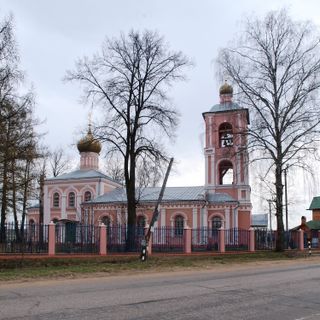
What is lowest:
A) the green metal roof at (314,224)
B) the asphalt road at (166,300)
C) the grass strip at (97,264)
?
the grass strip at (97,264)

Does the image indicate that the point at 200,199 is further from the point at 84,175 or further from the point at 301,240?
the point at 84,175

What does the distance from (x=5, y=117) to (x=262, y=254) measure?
639 inches

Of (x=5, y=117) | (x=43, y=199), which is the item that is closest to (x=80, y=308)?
(x=5, y=117)

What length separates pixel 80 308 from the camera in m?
8.88

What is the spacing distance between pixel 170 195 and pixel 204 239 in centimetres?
1706

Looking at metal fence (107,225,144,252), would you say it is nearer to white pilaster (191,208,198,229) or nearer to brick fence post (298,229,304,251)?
brick fence post (298,229,304,251)

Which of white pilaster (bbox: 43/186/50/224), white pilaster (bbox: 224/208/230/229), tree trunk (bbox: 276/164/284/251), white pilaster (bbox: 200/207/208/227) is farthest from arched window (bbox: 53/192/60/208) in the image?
tree trunk (bbox: 276/164/284/251)

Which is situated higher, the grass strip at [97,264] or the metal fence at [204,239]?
the metal fence at [204,239]

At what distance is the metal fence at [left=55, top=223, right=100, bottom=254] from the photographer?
23.3 m

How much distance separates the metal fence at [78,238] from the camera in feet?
76.3

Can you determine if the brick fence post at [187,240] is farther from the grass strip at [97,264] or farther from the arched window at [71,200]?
the arched window at [71,200]

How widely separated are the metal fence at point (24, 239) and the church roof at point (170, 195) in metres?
23.6

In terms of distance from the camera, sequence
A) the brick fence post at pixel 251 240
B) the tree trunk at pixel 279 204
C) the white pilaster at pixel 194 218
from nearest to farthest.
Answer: the tree trunk at pixel 279 204 → the brick fence post at pixel 251 240 → the white pilaster at pixel 194 218

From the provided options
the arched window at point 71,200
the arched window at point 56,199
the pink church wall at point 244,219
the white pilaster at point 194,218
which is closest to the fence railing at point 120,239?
the pink church wall at point 244,219
